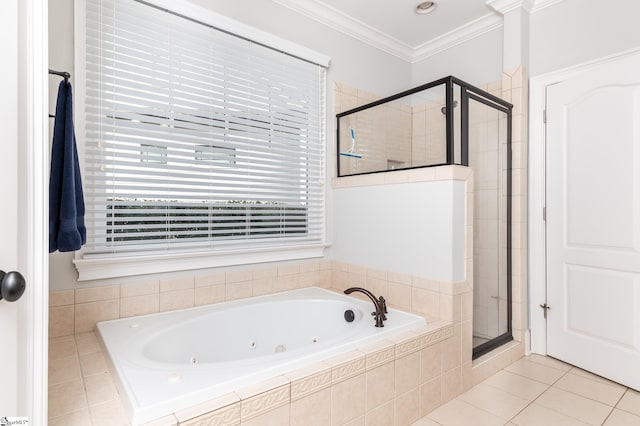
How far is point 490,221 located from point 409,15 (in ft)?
5.72

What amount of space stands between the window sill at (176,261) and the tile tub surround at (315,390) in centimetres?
33

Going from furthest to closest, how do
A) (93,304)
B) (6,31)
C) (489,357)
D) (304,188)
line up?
(304,188), (489,357), (93,304), (6,31)

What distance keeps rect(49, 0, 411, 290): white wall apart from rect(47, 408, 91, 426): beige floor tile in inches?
33.3

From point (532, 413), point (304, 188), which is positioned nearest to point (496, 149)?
point (304, 188)

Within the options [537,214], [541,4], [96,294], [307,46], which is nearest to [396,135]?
[307,46]

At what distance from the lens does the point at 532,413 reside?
5.90ft

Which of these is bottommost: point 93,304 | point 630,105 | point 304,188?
point 93,304

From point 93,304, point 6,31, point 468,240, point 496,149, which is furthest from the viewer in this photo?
point 496,149

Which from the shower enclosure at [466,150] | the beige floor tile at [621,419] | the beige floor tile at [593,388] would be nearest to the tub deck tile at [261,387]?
the shower enclosure at [466,150]

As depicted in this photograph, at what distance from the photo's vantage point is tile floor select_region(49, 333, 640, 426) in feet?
3.74

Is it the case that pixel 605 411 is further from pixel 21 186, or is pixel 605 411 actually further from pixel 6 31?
pixel 6 31

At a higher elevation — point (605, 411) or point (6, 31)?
point (6, 31)

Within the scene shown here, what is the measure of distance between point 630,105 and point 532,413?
6.23 ft

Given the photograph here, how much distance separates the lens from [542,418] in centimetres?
175
